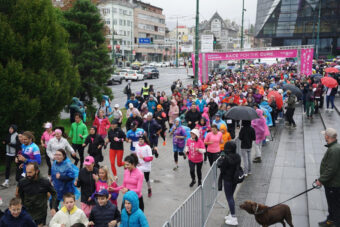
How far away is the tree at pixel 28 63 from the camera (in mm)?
9305

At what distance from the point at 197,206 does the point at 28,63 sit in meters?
7.27

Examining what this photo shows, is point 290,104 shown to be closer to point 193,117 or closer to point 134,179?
point 193,117

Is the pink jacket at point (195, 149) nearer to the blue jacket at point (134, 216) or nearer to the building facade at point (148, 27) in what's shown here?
the blue jacket at point (134, 216)

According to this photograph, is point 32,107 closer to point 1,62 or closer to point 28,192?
point 1,62

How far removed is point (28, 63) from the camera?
995 centimetres

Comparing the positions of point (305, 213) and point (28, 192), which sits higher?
point (28, 192)

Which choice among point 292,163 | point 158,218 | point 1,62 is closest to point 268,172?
point 292,163

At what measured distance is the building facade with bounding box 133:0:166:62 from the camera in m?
98.8

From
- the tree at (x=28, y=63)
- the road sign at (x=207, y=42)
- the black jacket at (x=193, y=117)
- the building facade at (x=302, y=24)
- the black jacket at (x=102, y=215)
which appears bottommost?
the black jacket at (x=102, y=215)

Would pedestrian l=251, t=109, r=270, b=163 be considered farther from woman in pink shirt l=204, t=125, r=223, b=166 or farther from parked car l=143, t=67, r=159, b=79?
parked car l=143, t=67, r=159, b=79

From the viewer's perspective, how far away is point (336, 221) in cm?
568

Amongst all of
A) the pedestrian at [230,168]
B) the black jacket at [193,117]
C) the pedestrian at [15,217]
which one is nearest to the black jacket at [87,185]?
the pedestrian at [15,217]

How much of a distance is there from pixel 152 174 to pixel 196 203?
4297 mm

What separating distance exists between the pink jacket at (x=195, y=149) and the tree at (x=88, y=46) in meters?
9.48
